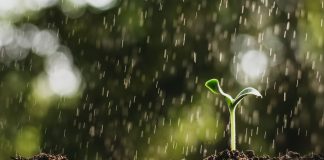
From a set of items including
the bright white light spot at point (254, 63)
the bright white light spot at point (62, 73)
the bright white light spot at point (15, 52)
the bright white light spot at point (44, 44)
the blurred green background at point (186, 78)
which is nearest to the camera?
the blurred green background at point (186, 78)

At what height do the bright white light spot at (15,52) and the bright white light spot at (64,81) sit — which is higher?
the bright white light spot at (15,52)

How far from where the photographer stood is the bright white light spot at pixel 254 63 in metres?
10.8

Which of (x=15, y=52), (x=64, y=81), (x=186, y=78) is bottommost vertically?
(x=186, y=78)

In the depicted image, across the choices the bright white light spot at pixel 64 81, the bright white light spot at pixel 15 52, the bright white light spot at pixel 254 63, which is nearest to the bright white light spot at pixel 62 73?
the bright white light spot at pixel 64 81

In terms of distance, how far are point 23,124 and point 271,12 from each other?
6.59 m

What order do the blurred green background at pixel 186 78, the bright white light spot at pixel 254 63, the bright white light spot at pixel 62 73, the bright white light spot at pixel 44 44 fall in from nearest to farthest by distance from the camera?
the blurred green background at pixel 186 78, the bright white light spot at pixel 254 63, the bright white light spot at pixel 62 73, the bright white light spot at pixel 44 44

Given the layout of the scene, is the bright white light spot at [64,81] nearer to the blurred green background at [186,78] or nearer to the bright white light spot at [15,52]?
the blurred green background at [186,78]

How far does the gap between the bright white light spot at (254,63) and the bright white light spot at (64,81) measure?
3.60 m

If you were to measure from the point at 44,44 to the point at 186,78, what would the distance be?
491cm

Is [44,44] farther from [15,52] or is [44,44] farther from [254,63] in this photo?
[254,63]

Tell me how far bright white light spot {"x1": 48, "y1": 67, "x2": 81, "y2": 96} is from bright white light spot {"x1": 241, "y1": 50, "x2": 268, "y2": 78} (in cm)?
360

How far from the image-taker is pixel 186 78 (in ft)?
34.2

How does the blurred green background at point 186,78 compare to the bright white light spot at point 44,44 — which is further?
the bright white light spot at point 44,44

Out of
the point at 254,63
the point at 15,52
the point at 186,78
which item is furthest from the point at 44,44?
the point at 254,63
